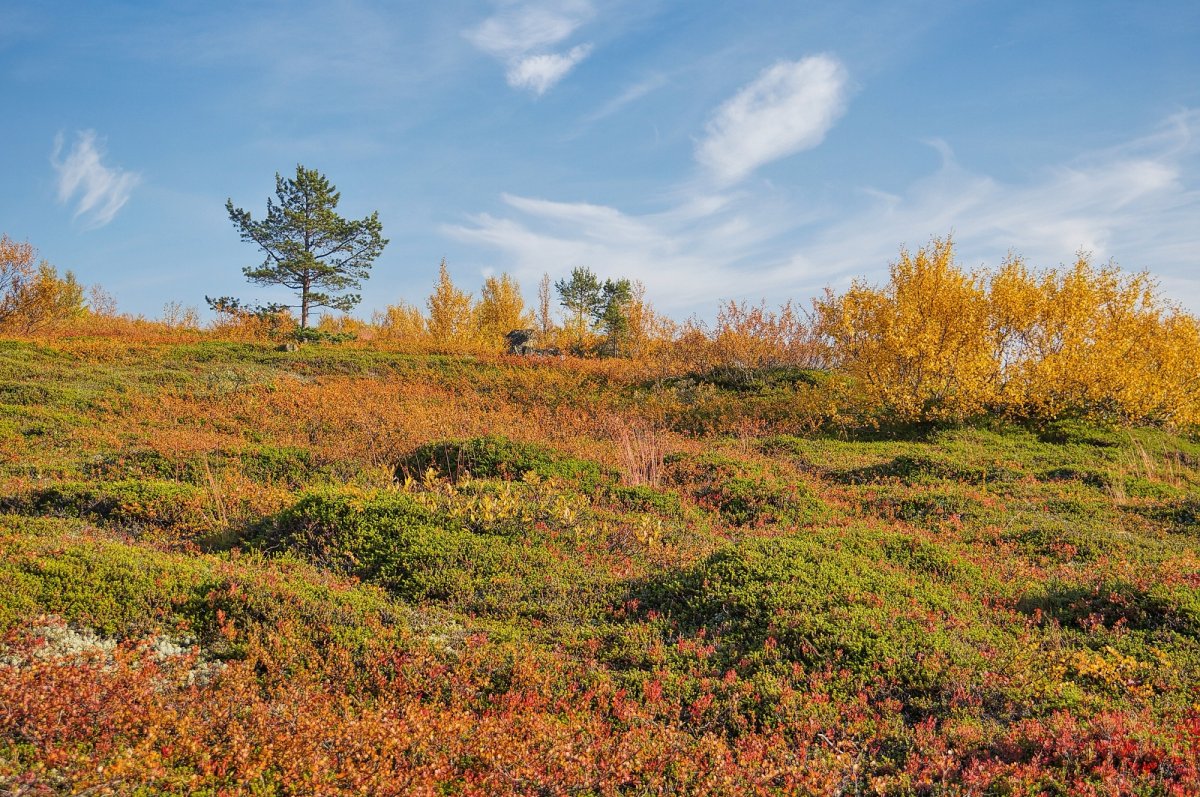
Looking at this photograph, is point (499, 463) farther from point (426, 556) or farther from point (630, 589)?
point (630, 589)

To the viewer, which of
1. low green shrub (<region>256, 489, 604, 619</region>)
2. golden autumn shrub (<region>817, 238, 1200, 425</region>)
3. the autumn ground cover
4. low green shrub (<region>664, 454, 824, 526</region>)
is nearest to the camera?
the autumn ground cover

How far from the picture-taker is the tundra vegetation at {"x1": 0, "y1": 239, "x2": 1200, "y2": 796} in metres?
4.16

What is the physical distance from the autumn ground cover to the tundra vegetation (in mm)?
36

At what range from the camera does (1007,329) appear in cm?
1930

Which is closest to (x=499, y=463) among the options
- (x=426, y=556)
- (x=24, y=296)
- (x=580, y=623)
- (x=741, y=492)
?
(x=741, y=492)

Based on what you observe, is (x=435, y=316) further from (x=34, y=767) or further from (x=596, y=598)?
(x=34, y=767)

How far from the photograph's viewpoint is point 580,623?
6680 mm

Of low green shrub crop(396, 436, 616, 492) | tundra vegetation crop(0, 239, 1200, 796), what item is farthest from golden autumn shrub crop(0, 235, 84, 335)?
low green shrub crop(396, 436, 616, 492)

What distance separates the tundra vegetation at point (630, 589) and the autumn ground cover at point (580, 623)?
4 centimetres

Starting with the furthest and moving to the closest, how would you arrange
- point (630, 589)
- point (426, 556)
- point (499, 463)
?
point (499, 463), point (426, 556), point (630, 589)

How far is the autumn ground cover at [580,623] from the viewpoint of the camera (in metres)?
4.09

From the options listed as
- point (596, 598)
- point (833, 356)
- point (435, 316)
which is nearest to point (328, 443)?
point (596, 598)

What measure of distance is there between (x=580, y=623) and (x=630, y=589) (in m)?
0.89

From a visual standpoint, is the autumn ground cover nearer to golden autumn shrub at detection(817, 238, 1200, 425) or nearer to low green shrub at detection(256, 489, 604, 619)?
low green shrub at detection(256, 489, 604, 619)
